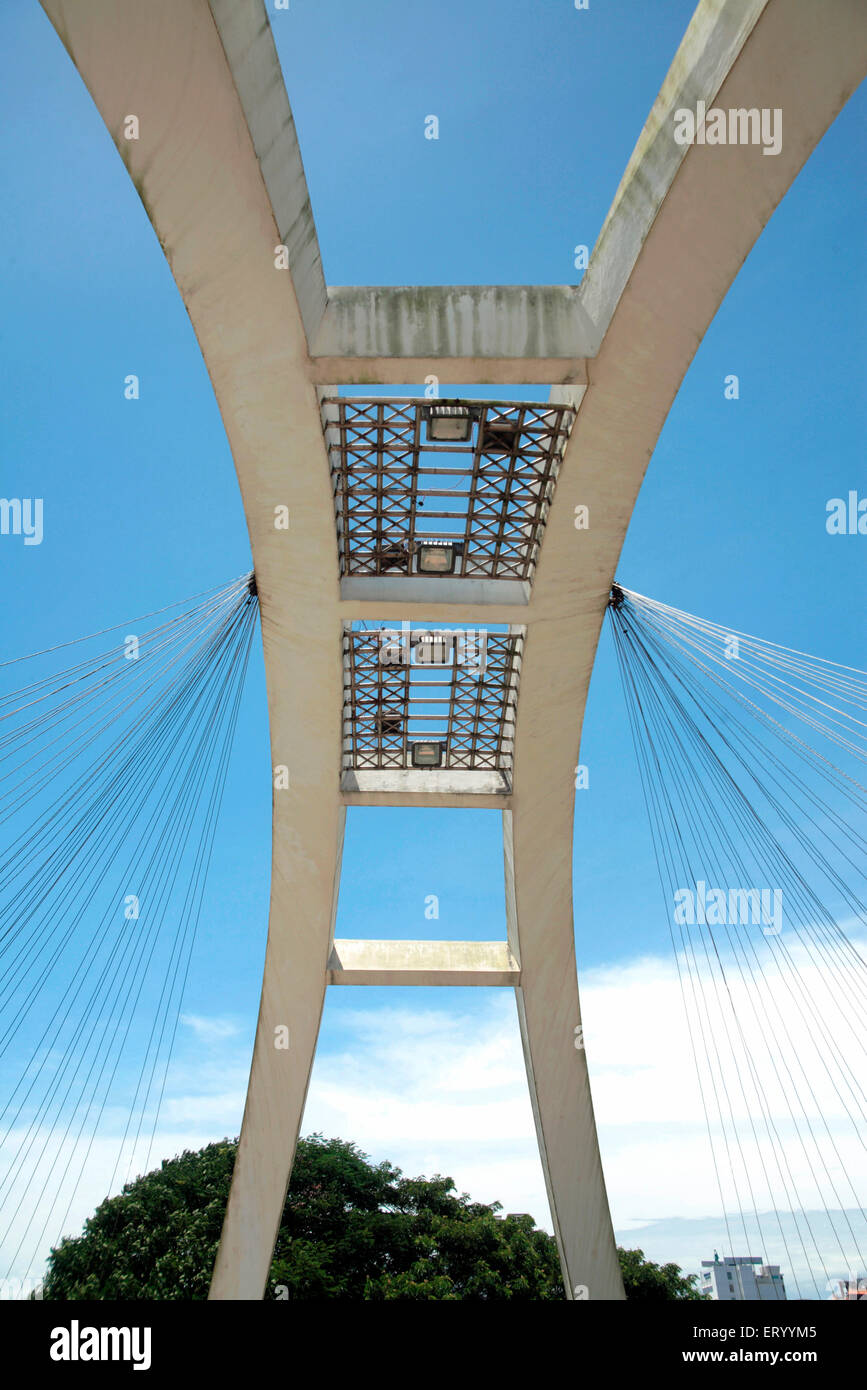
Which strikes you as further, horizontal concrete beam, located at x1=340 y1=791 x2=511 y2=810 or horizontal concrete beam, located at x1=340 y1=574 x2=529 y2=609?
horizontal concrete beam, located at x1=340 y1=791 x2=511 y2=810

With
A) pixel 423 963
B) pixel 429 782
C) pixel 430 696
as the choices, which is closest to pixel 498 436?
pixel 430 696

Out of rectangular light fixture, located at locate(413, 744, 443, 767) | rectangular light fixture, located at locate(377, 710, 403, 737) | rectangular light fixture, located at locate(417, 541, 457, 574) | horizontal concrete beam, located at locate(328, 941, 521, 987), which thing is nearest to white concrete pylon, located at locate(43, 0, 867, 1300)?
rectangular light fixture, located at locate(417, 541, 457, 574)

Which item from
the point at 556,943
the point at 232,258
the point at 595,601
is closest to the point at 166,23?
the point at 232,258

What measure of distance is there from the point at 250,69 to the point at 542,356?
3.85 metres

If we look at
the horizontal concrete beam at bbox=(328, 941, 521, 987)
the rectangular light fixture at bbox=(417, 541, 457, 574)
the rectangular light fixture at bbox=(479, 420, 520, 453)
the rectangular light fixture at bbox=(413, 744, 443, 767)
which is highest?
the rectangular light fixture at bbox=(479, 420, 520, 453)

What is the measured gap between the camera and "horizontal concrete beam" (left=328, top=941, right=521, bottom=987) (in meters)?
18.1

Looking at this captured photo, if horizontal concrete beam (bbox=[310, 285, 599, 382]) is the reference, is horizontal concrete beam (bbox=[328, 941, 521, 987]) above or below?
below

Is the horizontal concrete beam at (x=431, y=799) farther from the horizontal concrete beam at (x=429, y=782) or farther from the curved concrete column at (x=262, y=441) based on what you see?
the curved concrete column at (x=262, y=441)

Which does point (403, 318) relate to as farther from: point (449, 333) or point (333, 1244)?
point (333, 1244)

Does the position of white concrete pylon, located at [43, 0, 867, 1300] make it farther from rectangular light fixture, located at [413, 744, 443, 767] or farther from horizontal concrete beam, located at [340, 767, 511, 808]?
rectangular light fixture, located at [413, 744, 443, 767]

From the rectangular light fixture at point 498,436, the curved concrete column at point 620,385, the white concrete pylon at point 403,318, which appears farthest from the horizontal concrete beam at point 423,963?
the rectangular light fixture at point 498,436

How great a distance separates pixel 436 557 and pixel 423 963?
8.90 metres

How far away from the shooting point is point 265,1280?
18.4 meters

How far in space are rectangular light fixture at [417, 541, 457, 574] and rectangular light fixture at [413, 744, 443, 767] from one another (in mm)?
4547
